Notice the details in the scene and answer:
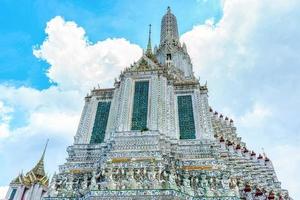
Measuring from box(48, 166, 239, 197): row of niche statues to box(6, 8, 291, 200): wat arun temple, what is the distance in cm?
5

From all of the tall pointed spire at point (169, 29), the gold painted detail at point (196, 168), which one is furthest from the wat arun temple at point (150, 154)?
the tall pointed spire at point (169, 29)

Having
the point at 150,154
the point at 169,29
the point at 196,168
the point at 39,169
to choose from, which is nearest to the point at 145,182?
the point at 150,154

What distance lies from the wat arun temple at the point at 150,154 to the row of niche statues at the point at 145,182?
0.05 meters

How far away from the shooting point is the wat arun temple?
58.2ft

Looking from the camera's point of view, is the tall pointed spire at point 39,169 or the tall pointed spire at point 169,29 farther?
the tall pointed spire at point 169,29

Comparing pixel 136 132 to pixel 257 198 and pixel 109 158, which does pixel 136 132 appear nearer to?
pixel 109 158

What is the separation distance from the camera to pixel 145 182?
17.5 meters

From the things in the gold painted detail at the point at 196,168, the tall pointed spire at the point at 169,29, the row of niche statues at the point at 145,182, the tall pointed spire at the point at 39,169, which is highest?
the tall pointed spire at the point at 169,29

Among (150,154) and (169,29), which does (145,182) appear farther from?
(169,29)

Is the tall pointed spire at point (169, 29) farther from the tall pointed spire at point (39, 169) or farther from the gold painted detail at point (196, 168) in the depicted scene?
the gold painted detail at point (196, 168)

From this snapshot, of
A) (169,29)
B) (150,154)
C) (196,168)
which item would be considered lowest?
(196,168)

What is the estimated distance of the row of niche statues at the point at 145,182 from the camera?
17.3m

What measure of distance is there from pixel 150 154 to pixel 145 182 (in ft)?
8.14

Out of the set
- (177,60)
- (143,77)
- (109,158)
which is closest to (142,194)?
(109,158)
